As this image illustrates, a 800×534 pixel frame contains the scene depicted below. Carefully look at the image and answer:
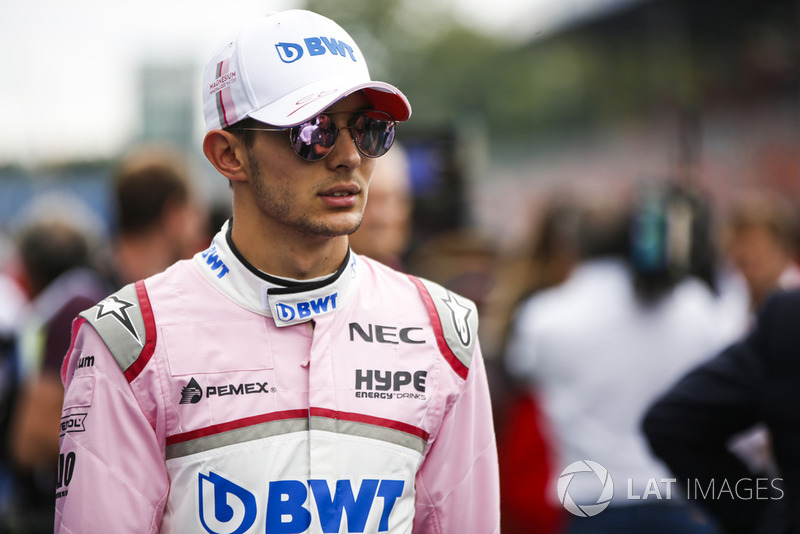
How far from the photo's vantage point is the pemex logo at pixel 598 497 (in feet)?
11.3

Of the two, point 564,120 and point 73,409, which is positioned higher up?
Result: point 564,120

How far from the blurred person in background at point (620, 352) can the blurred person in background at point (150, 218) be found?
175 centimetres

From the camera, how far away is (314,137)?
208 centimetres

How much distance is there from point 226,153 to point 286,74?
26 centimetres

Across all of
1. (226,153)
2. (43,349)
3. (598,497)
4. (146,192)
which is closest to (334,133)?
(226,153)

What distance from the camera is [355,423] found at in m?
2.08

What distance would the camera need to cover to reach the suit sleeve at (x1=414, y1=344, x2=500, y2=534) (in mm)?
2197

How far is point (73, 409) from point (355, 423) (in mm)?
613

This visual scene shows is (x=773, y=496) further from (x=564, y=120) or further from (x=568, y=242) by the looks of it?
(x=564, y=120)

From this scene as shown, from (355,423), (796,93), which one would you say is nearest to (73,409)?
(355,423)

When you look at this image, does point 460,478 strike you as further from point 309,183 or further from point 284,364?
point 309,183

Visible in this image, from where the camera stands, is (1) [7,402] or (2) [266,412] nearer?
(2) [266,412]

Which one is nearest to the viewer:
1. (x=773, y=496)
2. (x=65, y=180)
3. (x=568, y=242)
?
(x=773, y=496)

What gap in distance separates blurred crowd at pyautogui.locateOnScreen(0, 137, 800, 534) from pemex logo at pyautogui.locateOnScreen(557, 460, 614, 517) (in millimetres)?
30
